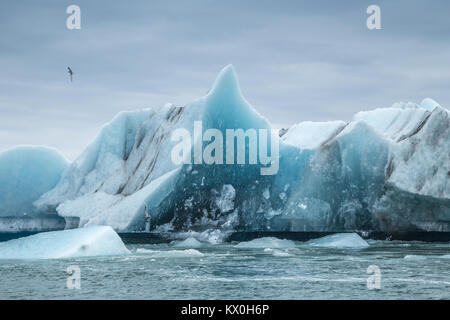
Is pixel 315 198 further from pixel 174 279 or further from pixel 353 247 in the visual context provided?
pixel 174 279

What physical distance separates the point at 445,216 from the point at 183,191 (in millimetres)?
9940

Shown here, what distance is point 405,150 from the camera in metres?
24.9

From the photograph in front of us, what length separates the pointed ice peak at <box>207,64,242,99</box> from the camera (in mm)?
25406

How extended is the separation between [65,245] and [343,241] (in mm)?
10386

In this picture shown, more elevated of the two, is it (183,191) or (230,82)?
(230,82)

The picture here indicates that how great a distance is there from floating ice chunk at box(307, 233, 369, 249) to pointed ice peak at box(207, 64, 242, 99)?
6254mm

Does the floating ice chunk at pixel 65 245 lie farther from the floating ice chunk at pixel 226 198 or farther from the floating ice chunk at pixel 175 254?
the floating ice chunk at pixel 226 198

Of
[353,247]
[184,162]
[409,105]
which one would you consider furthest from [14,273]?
[409,105]

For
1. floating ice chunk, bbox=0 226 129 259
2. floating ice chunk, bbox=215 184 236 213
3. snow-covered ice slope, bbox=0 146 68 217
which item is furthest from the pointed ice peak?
snow-covered ice slope, bbox=0 146 68 217

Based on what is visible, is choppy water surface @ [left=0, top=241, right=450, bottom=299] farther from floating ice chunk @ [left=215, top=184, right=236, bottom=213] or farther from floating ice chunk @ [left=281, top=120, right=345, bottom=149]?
floating ice chunk @ [left=281, top=120, right=345, bottom=149]

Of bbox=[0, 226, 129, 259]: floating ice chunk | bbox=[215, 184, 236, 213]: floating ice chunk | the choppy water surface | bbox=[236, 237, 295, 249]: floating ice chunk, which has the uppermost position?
bbox=[215, 184, 236, 213]: floating ice chunk

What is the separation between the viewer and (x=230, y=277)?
13234 millimetres

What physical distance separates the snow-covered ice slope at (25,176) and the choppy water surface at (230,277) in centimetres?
1290

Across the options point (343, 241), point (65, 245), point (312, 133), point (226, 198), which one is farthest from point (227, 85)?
point (65, 245)
